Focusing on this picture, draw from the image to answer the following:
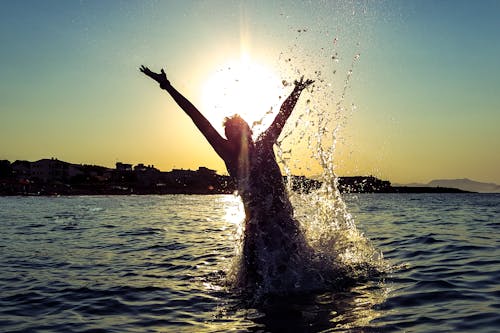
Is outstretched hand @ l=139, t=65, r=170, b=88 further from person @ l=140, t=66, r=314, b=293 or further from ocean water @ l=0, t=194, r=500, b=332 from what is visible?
ocean water @ l=0, t=194, r=500, b=332

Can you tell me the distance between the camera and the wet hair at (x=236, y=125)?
29.8 ft

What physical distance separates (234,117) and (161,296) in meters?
3.90

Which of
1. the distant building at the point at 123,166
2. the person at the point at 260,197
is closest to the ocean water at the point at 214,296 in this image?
the person at the point at 260,197

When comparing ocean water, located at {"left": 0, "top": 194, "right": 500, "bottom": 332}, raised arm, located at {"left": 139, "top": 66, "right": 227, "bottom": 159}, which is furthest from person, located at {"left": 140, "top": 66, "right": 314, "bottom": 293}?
ocean water, located at {"left": 0, "top": 194, "right": 500, "bottom": 332}

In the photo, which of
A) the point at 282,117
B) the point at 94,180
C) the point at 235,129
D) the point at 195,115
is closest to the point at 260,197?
the point at 235,129

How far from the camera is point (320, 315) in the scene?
23.5 feet

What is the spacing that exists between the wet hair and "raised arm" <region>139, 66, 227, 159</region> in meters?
0.25

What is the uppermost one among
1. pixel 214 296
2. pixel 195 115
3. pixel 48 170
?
pixel 48 170

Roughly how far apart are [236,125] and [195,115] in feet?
2.75

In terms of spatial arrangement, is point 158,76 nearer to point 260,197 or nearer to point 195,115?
point 195,115

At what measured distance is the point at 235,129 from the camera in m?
9.07

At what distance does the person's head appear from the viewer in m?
9.07

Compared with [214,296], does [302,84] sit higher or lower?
higher

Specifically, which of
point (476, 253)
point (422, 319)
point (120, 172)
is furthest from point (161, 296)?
point (120, 172)
